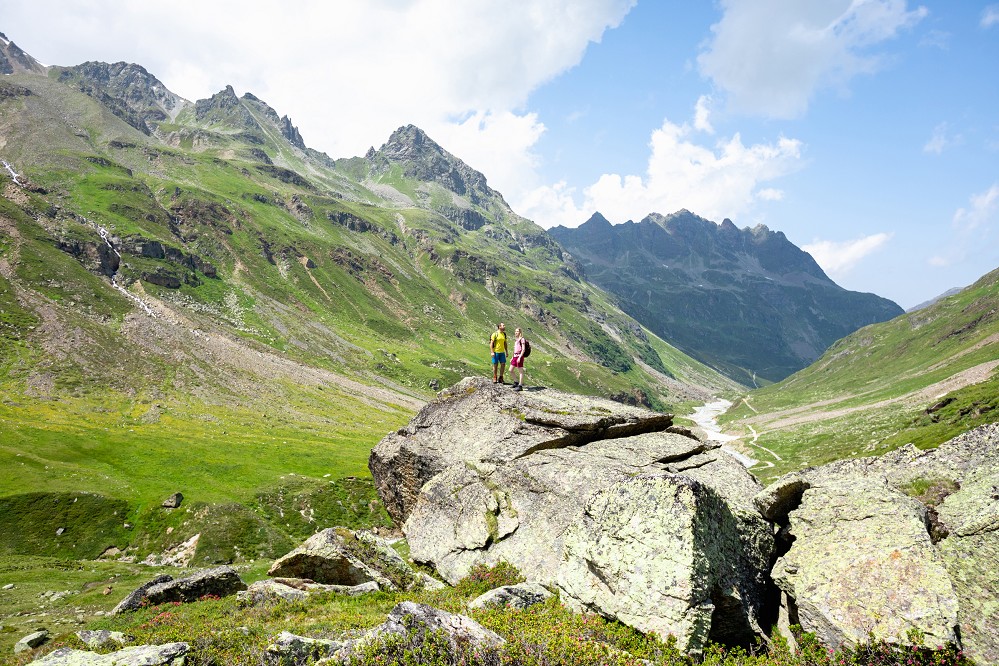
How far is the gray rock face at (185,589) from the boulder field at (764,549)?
31.0 feet

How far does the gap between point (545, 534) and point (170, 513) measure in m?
54.5

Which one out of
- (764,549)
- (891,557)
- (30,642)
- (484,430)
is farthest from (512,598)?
(30,642)

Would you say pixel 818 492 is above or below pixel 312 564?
above

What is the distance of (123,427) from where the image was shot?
336ft

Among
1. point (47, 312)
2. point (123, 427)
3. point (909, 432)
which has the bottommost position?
point (909, 432)

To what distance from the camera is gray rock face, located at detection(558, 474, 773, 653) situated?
13906mm

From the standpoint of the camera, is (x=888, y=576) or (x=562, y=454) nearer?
(x=888, y=576)

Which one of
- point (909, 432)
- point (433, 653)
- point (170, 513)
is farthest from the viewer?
point (909, 432)

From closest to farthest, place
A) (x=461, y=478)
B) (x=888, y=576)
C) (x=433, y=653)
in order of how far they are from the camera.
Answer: (x=433, y=653) → (x=888, y=576) → (x=461, y=478)

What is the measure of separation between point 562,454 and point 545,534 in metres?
6.19

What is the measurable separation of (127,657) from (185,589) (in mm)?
11696

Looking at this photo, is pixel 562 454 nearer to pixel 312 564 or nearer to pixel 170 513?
pixel 312 564

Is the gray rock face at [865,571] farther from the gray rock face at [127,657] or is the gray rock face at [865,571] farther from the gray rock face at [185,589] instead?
the gray rock face at [185,589]

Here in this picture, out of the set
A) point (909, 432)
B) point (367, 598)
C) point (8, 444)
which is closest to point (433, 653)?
point (367, 598)
